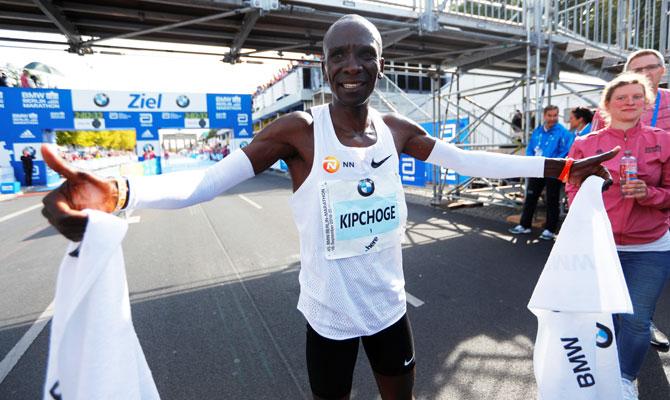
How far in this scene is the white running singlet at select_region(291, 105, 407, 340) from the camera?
1.38m

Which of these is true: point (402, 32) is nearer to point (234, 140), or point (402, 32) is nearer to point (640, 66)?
point (640, 66)

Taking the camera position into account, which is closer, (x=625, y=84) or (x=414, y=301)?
(x=625, y=84)

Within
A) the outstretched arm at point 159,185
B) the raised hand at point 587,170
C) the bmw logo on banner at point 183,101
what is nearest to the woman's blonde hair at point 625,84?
the raised hand at point 587,170

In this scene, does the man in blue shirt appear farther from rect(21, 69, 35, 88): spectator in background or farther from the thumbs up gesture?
rect(21, 69, 35, 88): spectator in background

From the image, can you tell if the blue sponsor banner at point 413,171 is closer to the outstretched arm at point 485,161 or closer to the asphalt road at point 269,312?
the asphalt road at point 269,312

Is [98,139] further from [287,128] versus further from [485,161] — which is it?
[485,161]

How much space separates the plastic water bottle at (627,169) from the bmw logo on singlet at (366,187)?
1429 mm

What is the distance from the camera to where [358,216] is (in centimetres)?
141

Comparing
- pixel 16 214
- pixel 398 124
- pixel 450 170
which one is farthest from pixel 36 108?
pixel 398 124

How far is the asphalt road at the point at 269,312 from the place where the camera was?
2.53 m

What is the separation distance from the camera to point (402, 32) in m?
5.39

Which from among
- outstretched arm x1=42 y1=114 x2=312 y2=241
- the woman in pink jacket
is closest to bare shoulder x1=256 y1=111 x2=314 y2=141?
outstretched arm x1=42 y1=114 x2=312 y2=241

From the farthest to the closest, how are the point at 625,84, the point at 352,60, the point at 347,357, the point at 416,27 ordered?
the point at 416,27 < the point at 625,84 < the point at 347,357 < the point at 352,60

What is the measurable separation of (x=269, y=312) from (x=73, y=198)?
9.49 feet
